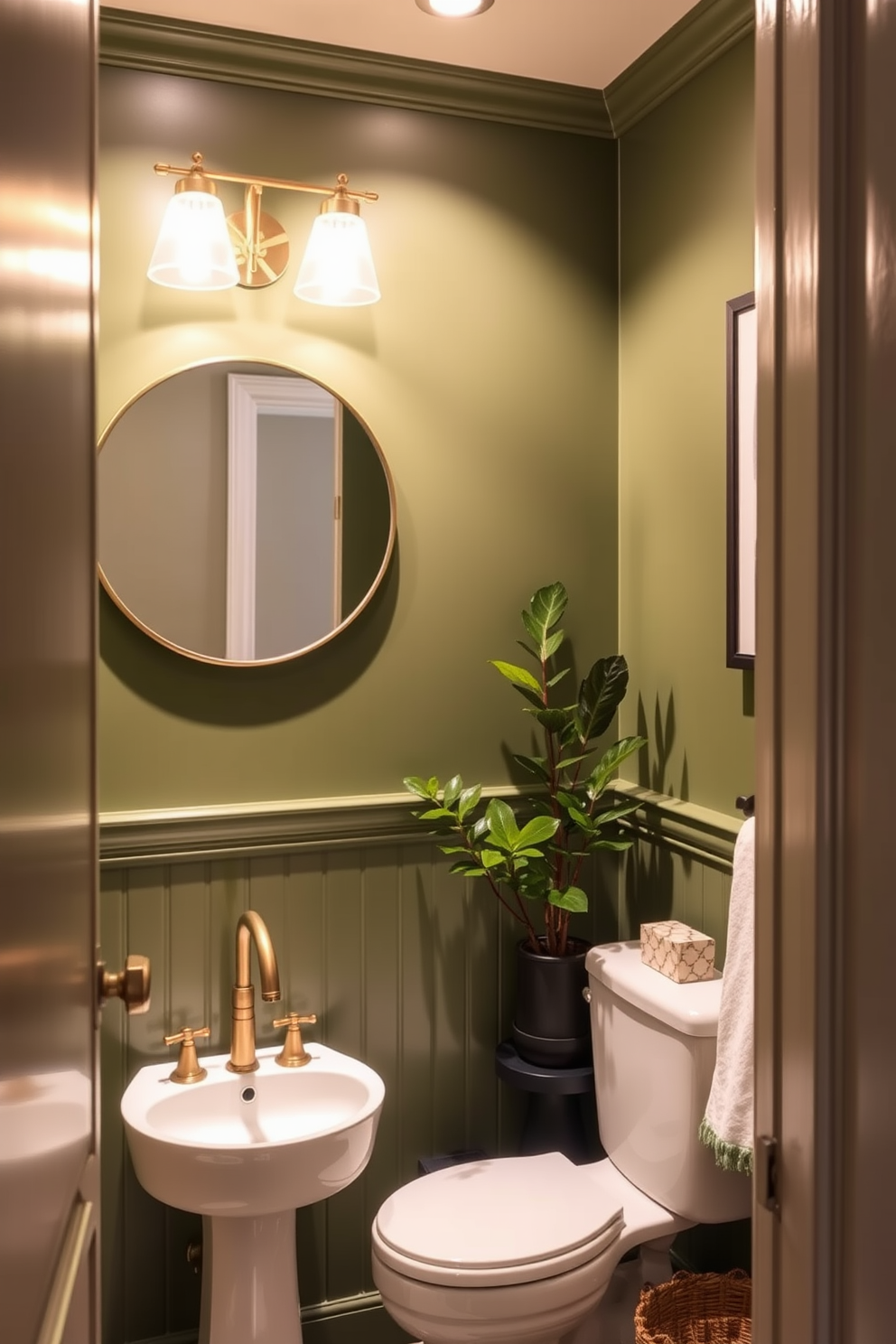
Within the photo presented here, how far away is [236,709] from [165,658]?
0.16 m

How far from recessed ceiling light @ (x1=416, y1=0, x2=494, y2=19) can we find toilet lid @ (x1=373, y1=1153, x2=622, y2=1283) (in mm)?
2021

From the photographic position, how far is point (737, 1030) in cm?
172

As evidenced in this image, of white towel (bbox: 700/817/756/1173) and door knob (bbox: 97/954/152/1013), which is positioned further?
white towel (bbox: 700/817/756/1173)

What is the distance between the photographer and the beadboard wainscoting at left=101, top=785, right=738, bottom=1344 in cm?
207

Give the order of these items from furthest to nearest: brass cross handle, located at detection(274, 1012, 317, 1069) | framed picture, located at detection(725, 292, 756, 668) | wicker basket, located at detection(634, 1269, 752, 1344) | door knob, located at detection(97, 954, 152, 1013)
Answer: brass cross handle, located at detection(274, 1012, 317, 1069)
framed picture, located at detection(725, 292, 756, 668)
wicker basket, located at detection(634, 1269, 752, 1344)
door knob, located at detection(97, 954, 152, 1013)

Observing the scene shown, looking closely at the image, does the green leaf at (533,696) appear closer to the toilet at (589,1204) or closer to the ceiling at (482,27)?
the toilet at (589,1204)

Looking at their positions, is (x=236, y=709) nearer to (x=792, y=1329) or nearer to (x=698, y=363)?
(x=698, y=363)

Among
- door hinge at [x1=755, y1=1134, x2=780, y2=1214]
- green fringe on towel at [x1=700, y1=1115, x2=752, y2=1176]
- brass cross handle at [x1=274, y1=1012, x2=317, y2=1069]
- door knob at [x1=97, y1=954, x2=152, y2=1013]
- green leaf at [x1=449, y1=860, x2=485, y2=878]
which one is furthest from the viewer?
green leaf at [x1=449, y1=860, x2=485, y2=878]

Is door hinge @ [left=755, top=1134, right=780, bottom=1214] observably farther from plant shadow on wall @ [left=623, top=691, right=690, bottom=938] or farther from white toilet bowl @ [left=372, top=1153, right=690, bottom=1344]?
plant shadow on wall @ [left=623, top=691, right=690, bottom=938]

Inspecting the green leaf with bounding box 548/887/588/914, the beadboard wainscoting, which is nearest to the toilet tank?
the green leaf with bounding box 548/887/588/914

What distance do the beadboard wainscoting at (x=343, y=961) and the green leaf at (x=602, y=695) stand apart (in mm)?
195

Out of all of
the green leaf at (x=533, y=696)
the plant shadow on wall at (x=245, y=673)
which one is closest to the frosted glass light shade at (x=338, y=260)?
the plant shadow on wall at (x=245, y=673)

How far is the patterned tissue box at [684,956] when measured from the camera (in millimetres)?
1961

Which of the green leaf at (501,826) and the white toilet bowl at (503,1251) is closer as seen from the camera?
the white toilet bowl at (503,1251)
